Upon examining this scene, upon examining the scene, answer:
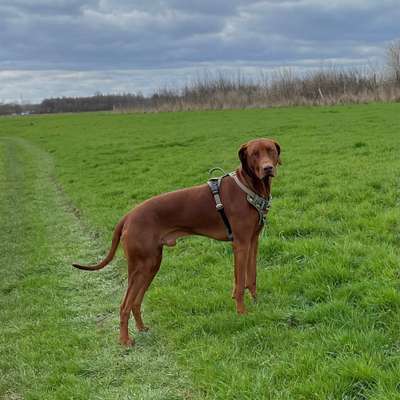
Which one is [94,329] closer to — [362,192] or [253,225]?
[253,225]

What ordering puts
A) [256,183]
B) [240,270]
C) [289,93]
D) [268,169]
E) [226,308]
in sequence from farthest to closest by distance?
[289,93] → [226,308] → [256,183] → [240,270] → [268,169]

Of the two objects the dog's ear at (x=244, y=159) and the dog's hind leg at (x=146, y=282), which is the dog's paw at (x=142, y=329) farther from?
the dog's ear at (x=244, y=159)

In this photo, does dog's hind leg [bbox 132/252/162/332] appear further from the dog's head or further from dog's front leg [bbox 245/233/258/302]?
the dog's head

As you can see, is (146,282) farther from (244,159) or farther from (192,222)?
(244,159)

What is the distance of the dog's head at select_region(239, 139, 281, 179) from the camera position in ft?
16.6

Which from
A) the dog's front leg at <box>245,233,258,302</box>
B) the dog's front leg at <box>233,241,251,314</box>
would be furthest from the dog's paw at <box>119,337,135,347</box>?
the dog's front leg at <box>245,233,258,302</box>

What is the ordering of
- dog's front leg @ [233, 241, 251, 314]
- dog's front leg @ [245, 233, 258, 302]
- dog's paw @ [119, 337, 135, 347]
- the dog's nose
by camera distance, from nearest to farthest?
1. the dog's nose
2. dog's paw @ [119, 337, 135, 347]
3. dog's front leg @ [233, 241, 251, 314]
4. dog's front leg @ [245, 233, 258, 302]

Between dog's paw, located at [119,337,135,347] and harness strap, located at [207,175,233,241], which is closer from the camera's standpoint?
dog's paw, located at [119,337,135,347]

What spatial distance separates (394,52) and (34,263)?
158 ft

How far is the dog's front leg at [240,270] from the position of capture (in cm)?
529

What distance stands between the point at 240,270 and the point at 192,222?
0.66 m

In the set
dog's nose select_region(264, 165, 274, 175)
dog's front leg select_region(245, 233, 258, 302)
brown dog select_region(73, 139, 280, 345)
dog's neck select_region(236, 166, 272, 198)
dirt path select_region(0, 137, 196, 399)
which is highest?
dog's nose select_region(264, 165, 274, 175)

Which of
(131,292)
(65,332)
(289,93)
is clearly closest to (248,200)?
(131,292)

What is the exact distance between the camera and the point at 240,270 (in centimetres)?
528
